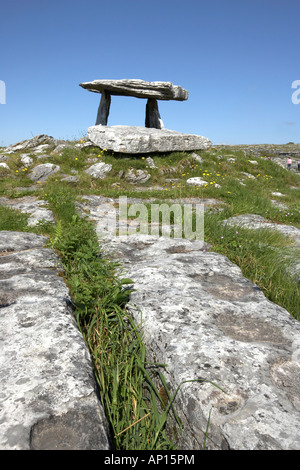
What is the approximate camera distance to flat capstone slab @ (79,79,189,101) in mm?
13891

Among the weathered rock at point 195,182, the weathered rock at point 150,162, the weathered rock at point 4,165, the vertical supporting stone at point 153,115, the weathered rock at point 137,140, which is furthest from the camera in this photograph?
the vertical supporting stone at point 153,115

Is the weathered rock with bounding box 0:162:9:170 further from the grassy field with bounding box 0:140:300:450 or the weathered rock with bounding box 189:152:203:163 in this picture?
the weathered rock with bounding box 189:152:203:163

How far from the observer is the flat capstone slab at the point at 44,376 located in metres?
1.31

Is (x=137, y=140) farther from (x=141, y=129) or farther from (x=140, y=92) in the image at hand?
(x=140, y=92)

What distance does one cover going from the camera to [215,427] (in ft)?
4.69

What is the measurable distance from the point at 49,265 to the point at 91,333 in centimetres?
95

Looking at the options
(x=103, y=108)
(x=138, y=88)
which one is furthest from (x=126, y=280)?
(x=103, y=108)

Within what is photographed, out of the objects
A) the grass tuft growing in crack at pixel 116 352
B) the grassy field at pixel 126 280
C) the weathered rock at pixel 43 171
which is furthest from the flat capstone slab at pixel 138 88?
the grass tuft growing in crack at pixel 116 352

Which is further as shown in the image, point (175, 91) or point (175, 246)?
point (175, 91)

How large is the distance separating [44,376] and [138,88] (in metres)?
14.4

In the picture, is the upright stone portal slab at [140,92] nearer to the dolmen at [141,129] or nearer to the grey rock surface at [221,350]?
the dolmen at [141,129]

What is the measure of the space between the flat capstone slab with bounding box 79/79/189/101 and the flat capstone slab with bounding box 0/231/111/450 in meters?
13.1
